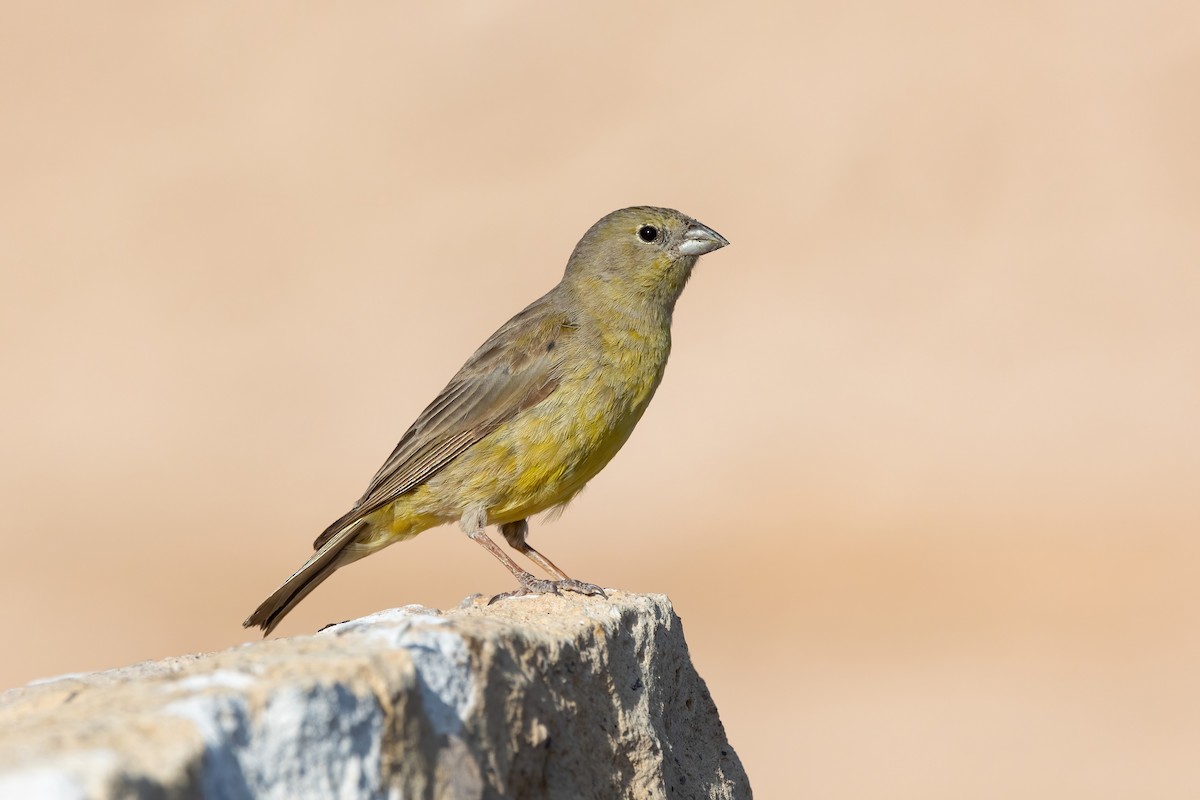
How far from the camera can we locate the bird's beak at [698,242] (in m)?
6.44

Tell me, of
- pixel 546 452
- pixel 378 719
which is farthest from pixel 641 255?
pixel 378 719

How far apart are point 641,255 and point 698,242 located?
27 centimetres

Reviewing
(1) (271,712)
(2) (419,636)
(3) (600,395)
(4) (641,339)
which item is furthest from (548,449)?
(1) (271,712)

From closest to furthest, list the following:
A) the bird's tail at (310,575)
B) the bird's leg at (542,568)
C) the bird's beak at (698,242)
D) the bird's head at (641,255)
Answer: the bird's leg at (542,568)
the bird's tail at (310,575)
the bird's head at (641,255)
the bird's beak at (698,242)

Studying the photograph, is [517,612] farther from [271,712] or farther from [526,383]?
[526,383]

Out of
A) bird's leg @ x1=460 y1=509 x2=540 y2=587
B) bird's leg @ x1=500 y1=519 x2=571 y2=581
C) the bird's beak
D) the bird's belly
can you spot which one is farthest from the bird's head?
bird's leg @ x1=460 y1=509 x2=540 y2=587

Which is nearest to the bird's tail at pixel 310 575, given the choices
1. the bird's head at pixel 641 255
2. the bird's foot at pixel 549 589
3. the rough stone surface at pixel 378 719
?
the bird's foot at pixel 549 589

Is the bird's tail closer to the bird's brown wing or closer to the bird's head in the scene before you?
the bird's brown wing

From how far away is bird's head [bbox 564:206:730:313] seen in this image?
20.7 ft

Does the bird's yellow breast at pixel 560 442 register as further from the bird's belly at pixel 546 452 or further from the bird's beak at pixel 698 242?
the bird's beak at pixel 698 242

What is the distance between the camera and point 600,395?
561 centimetres

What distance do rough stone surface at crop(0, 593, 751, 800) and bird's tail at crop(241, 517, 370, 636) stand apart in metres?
1.85

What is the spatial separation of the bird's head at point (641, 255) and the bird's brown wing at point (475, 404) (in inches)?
12.3

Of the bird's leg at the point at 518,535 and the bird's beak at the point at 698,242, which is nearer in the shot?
the bird's leg at the point at 518,535
